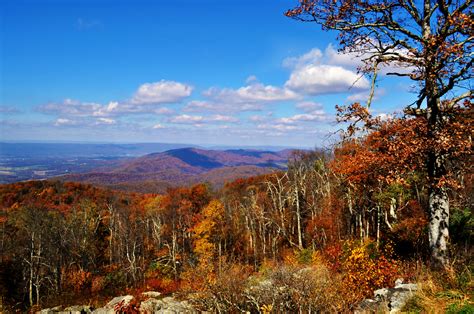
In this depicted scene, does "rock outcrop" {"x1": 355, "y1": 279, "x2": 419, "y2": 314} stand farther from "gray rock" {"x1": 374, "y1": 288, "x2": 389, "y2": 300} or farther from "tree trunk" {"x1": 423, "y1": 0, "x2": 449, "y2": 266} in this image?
"tree trunk" {"x1": 423, "y1": 0, "x2": 449, "y2": 266}

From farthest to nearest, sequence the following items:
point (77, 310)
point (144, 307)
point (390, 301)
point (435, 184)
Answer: point (77, 310), point (144, 307), point (435, 184), point (390, 301)

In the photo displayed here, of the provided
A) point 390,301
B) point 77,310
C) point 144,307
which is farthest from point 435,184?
point 77,310

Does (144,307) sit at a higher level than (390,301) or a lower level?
lower

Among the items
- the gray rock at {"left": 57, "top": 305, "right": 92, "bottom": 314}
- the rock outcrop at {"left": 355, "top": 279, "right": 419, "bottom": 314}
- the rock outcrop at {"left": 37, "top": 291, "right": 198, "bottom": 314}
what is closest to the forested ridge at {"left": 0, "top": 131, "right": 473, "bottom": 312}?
the rock outcrop at {"left": 355, "top": 279, "right": 419, "bottom": 314}

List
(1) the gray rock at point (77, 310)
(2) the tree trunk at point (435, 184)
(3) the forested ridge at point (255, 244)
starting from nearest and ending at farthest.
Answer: (2) the tree trunk at point (435, 184) → (3) the forested ridge at point (255, 244) → (1) the gray rock at point (77, 310)

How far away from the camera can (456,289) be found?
7125 mm

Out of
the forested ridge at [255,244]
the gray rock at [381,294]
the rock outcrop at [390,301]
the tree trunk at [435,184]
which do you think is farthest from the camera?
the forested ridge at [255,244]

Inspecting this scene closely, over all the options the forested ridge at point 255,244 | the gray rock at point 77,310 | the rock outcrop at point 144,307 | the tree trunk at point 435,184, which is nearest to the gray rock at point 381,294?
the forested ridge at point 255,244

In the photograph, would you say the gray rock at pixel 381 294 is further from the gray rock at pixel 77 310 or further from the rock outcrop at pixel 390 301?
the gray rock at pixel 77 310

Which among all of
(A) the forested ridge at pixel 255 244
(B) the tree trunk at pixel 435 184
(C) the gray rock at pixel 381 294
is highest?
(B) the tree trunk at pixel 435 184

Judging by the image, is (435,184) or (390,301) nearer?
(390,301)

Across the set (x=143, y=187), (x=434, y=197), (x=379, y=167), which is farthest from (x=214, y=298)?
(x=143, y=187)

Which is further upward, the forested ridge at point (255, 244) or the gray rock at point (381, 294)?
the gray rock at point (381, 294)

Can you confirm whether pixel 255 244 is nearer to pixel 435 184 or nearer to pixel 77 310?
pixel 77 310
